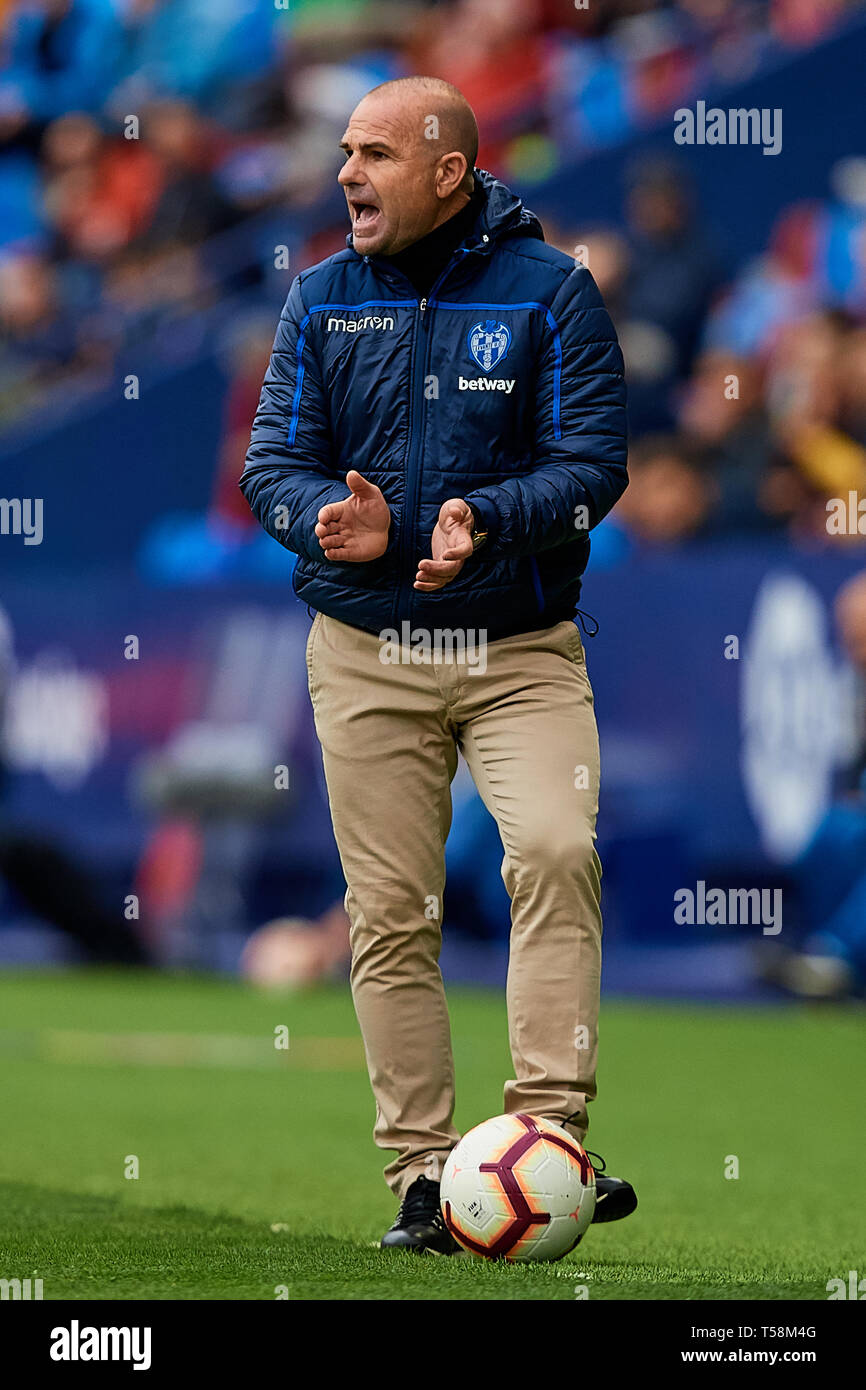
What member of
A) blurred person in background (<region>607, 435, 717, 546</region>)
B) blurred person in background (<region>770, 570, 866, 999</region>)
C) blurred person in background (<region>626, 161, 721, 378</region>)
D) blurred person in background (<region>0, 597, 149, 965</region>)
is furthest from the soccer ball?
blurred person in background (<region>626, 161, 721, 378</region>)

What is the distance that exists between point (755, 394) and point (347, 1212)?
7.48 metres

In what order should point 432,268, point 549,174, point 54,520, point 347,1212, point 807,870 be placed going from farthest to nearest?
point 54,520 → point 549,174 → point 807,870 → point 347,1212 → point 432,268

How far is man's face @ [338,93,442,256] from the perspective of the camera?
429cm

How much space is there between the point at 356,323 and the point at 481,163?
9834mm

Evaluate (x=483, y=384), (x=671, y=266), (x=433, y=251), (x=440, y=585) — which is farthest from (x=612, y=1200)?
(x=671, y=266)

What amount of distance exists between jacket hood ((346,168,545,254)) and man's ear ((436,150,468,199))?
0.31 ft

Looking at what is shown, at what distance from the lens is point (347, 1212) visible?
511 centimetres

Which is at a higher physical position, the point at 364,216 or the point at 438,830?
the point at 364,216

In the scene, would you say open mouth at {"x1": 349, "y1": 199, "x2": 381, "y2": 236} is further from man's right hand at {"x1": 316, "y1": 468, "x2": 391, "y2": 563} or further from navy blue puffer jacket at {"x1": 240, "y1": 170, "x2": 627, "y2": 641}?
man's right hand at {"x1": 316, "y1": 468, "x2": 391, "y2": 563}

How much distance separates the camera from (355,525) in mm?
4141

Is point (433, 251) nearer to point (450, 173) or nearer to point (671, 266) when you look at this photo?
point (450, 173)

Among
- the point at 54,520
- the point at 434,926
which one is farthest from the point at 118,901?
the point at 434,926

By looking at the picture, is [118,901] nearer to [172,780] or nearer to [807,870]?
[172,780]

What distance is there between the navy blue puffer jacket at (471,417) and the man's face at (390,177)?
9cm
